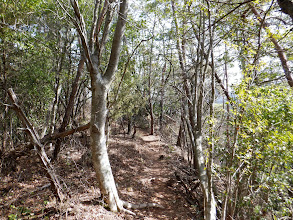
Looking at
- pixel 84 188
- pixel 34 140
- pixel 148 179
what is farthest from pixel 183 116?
pixel 34 140

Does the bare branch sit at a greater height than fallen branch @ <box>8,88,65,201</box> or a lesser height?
greater

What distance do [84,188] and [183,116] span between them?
4.53 m

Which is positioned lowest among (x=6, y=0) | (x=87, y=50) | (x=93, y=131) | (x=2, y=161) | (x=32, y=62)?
(x=2, y=161)

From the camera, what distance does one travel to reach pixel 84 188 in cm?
554

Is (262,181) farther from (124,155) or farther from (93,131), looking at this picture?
(124,155)

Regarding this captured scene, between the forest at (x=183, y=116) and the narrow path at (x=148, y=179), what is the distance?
6cm

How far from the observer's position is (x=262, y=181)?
11.2 ft

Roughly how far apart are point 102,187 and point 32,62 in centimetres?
582

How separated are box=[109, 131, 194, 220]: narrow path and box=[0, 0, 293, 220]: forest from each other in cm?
6

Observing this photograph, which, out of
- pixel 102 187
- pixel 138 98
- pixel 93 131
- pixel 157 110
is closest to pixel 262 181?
pixel 102 187

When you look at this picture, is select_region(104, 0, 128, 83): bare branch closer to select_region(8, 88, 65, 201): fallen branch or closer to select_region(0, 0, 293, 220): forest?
select_region(0, 0, 293, 220): forest

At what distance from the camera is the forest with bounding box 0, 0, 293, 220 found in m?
3.35

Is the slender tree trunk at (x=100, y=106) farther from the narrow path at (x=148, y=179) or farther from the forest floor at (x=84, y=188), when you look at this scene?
the narrow path at (x=148, y=179)

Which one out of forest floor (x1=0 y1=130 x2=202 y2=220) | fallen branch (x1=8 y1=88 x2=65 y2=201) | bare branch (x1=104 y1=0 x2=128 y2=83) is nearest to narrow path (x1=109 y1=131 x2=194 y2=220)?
forest floor (x1=0 y1=130 x2=202 y2=220)
